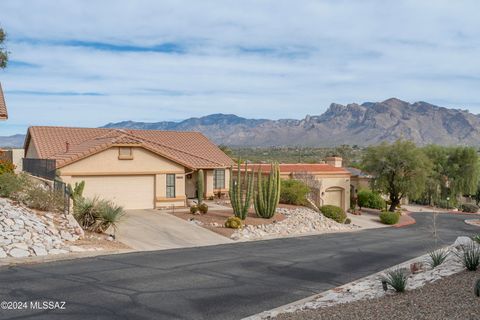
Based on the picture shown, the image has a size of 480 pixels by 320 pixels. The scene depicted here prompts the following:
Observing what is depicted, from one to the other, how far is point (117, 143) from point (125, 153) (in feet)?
2.59

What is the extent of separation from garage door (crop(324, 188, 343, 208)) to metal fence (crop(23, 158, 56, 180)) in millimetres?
24018

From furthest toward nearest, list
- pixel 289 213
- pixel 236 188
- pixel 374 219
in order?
pixel 374 219, pixel 289 213, pixel 236 188

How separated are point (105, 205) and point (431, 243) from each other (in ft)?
54.3

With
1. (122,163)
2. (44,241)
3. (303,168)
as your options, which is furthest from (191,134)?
(44,241)

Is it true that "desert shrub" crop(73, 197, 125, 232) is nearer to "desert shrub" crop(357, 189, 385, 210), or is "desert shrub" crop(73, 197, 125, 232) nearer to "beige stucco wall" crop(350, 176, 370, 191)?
"desert shrub" crop(357, 189, 385, 210)

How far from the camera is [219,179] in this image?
1620 inches

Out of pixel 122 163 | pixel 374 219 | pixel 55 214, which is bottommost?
pixel 374 219

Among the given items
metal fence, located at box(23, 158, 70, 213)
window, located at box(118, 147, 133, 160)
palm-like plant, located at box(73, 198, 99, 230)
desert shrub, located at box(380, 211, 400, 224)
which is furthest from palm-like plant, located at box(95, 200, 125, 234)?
desert shrub, located at box(380, 211, 400, 224)

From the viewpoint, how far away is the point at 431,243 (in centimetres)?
2750

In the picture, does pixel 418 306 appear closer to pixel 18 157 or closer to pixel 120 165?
pixel 120 165

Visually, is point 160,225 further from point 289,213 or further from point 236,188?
point 289,213

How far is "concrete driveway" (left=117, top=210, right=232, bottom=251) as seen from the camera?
2239cm

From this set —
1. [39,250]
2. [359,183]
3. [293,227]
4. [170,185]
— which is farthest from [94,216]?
[359,183]

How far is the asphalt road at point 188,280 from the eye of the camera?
12.0 metres
